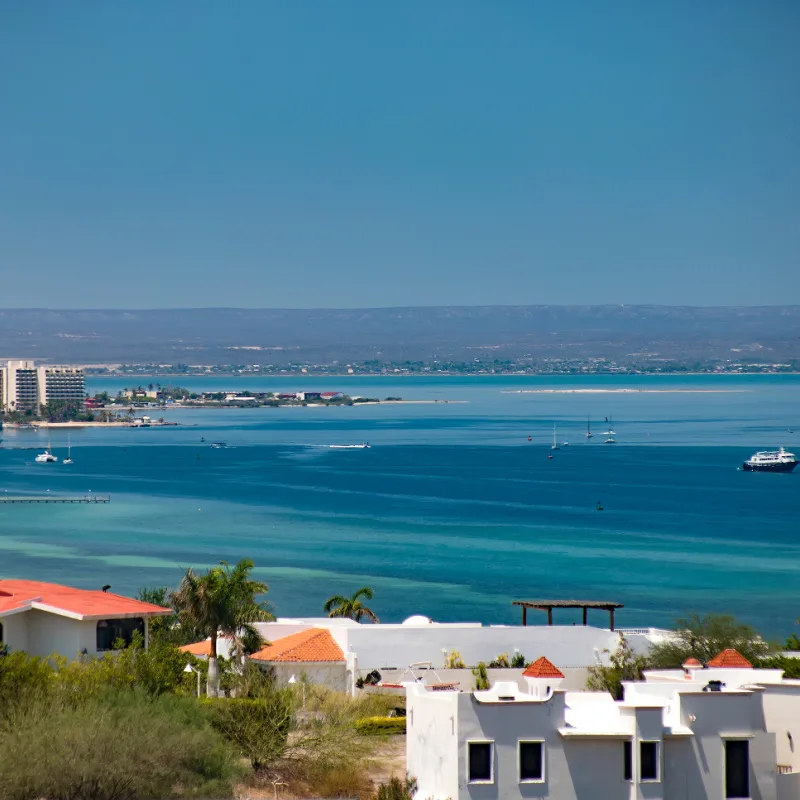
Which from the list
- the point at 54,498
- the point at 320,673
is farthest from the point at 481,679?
the point at 54,498

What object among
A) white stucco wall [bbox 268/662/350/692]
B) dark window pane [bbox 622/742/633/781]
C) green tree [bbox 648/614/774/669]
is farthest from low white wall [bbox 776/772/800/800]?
white stucco wall [bbox 268/662/350/692]

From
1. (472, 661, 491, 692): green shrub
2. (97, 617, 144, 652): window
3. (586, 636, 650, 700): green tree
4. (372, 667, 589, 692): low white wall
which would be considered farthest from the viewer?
(97, 617, 144, 652): window

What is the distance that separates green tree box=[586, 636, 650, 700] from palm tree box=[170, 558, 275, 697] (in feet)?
21.0

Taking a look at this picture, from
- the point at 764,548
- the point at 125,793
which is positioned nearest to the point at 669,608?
the point at 764,548

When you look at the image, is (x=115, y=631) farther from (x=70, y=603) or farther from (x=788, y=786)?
(x=788, y=786)

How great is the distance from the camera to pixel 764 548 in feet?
236

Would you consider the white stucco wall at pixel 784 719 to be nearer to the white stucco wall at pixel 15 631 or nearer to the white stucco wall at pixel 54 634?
the white stucco wall at pixel 54 634

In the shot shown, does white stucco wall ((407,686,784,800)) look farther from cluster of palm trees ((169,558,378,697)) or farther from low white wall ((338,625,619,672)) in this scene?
low white wall ((338,625,619,672))

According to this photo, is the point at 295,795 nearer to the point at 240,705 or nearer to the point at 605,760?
the point at 240,705

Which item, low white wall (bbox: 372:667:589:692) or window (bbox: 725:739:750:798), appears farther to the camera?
low white wall (bbox: 372:667:589:692)

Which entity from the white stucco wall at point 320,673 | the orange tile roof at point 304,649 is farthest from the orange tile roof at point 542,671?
the orange tile roof at point 304,649

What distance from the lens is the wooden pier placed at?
9969 centimetres

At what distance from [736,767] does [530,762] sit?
2.50m

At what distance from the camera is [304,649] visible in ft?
96.5
